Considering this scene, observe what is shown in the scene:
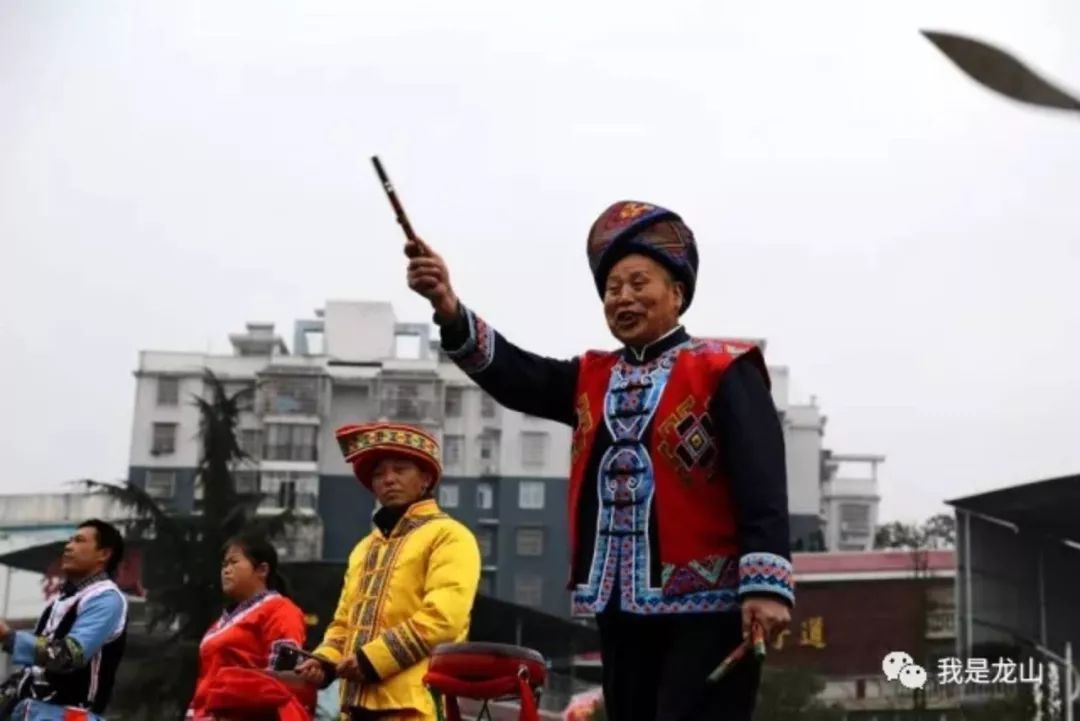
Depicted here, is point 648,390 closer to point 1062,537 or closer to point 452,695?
point 452,695

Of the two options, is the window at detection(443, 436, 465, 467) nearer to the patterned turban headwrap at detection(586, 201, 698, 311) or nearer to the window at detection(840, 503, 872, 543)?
the window at detection(840, 503, 872, 543)

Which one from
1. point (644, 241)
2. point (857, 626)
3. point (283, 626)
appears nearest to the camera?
point (644, 241)

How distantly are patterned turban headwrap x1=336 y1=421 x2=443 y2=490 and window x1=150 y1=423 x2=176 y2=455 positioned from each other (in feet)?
149

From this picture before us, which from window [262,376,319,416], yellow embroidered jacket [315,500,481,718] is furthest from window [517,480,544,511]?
yellow embroidered jacket [315,500,481,718]

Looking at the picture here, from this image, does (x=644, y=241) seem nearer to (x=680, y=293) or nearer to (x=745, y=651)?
(x=680, y=293)

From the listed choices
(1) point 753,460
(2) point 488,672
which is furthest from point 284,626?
(1) point 753,460

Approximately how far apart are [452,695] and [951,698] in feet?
61.8

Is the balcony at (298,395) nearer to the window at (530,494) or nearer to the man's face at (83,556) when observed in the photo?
the window at (530,494)

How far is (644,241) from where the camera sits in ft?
9.07

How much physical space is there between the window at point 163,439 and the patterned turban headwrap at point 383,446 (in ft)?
149

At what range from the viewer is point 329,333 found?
49.3 meters

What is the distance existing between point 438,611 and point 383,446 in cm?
49

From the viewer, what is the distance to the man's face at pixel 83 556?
5031 millimetres

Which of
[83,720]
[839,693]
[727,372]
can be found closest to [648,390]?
[727,372]
